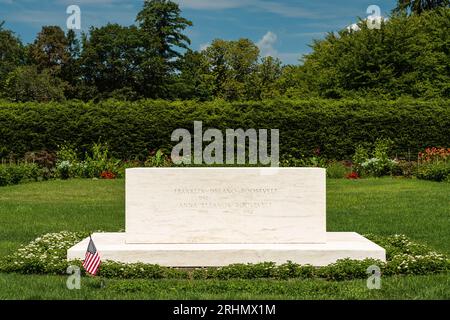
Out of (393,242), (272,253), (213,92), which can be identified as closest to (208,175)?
(272,253)

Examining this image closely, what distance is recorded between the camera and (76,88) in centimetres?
4881

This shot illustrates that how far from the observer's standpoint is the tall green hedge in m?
25.6

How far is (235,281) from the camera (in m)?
8.41

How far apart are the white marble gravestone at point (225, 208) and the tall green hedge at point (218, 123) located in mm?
15628

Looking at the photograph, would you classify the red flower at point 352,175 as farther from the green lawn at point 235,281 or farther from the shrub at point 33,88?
the shrub at point 33,88

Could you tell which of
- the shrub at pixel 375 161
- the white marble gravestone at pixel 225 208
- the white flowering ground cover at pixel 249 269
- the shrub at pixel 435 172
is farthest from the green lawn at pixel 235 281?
the shrub at pixel 375 161

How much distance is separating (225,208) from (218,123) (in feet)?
51.7

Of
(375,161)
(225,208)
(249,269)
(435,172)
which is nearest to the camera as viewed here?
(249,269)

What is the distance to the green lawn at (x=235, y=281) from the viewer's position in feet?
25.6

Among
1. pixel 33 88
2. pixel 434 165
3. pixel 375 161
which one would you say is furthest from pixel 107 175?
pixel 33 88

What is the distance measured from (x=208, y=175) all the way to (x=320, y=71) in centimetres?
2684

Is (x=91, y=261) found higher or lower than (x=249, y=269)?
higher

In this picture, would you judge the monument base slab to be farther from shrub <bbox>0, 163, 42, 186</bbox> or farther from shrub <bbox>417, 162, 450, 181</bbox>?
shrub <bbox>0, 163, 42, 186</bbox>

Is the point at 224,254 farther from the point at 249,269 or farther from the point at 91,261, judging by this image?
the point at 91,261
